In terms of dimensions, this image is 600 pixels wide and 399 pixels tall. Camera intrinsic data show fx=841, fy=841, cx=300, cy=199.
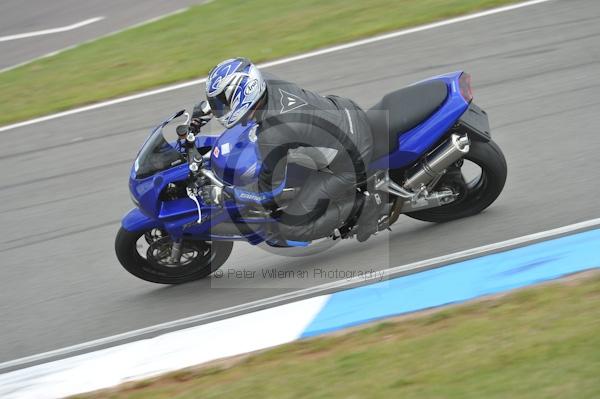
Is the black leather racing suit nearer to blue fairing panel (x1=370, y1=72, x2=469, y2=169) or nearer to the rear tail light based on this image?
blue fairing panel (x1=370, y1=72, x2=469, y2=169)

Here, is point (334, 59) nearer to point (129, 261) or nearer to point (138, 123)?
point (138, 123)

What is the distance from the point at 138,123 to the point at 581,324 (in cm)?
642

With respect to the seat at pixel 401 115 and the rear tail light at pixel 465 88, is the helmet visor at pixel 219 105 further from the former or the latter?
the rear tail light at pixel 465 88

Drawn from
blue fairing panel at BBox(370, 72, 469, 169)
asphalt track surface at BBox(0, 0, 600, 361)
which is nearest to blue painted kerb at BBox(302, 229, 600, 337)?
asphalt track surface at BBox(0, 0, 600, 361)

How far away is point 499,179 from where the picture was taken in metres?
6.42

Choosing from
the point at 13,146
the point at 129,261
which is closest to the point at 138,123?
the point at 13,146

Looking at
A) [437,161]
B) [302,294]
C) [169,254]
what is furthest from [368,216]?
[169,254]

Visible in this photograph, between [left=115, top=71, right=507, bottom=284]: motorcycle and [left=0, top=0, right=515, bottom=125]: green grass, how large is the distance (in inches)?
197

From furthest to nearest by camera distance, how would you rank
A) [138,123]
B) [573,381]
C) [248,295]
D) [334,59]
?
[334,59] → [138,123] → [248,295] → [573,381]

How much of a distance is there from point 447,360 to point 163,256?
269 cm

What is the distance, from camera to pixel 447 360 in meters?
4.61

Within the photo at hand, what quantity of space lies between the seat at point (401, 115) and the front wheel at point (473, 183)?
0.45 meters

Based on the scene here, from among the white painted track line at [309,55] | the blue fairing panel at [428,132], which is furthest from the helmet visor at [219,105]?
the white painted track line at [309,55]

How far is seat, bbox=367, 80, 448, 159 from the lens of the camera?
6141mm
